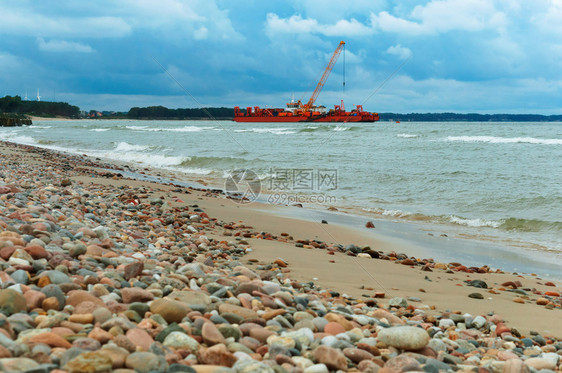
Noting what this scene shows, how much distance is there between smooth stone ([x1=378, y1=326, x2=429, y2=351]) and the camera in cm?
267

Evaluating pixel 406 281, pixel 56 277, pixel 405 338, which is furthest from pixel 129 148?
pixel 405 338

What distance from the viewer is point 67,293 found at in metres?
2.61

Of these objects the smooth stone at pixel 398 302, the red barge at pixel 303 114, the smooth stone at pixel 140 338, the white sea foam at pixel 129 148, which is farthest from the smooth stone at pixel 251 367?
the red barge at pixel 303 114

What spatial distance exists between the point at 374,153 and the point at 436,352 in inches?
823

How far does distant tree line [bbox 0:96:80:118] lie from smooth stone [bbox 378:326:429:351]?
14085 centimetres

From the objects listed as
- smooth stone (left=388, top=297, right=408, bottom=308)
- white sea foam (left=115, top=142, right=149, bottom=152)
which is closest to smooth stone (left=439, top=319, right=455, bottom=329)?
smooth stone (left=388, top=297, right=408, bottom=308)

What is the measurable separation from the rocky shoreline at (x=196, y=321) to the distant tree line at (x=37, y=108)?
139277mm

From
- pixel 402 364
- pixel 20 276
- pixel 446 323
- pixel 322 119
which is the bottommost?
pixel 446 323

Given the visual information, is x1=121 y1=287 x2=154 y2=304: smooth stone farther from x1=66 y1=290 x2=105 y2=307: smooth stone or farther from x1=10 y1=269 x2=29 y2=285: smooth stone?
x1=10 y1=269 x2=29 y2=285: smooth stone

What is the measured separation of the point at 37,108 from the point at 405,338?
159 metres

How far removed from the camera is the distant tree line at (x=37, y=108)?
127 metres

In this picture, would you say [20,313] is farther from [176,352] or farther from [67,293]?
[176,352]

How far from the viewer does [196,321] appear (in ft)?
8.05

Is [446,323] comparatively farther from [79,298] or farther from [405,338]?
[79,298]
